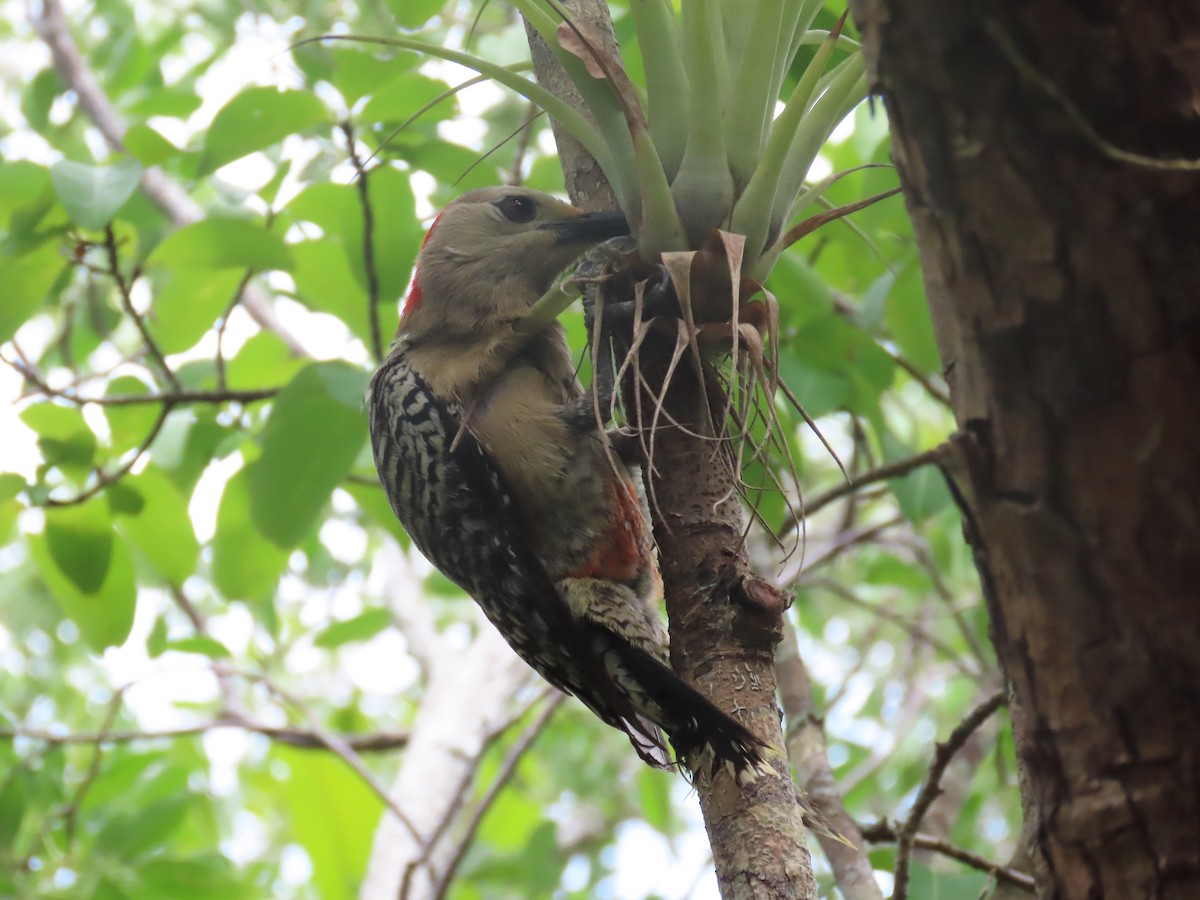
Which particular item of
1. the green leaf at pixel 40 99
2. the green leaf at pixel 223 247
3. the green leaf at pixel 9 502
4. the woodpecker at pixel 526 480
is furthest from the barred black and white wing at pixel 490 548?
the green leaf at pixel 40 99

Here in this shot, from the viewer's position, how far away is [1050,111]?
944mm

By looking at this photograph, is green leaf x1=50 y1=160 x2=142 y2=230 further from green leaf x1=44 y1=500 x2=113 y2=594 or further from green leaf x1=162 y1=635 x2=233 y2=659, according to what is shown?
green leaf x1=162 y1=635 x2=233 y2=659

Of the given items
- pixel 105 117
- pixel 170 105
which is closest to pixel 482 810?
pixel 170 105

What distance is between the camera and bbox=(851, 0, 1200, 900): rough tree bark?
934 millimetres

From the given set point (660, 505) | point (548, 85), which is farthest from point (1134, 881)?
point (548, 85)

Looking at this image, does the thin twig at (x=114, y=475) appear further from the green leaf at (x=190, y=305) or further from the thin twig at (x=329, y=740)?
the thin twig at (x=329, y=740)

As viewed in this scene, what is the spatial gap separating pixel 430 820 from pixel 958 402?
3.70 m

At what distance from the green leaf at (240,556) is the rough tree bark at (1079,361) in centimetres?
290

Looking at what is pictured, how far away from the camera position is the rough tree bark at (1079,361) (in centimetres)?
93

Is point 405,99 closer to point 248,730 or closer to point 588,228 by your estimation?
point 588,228

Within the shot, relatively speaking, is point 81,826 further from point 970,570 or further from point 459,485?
point 970,570

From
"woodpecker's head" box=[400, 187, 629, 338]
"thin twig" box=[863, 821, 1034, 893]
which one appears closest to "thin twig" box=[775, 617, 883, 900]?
"thin twig" box=[863, 821, 1034, 893]

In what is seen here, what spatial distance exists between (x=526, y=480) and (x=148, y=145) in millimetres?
Result: 1308

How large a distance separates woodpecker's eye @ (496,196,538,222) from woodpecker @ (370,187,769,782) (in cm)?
6
